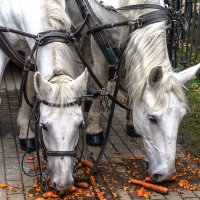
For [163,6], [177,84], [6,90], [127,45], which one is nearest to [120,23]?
[127,45]

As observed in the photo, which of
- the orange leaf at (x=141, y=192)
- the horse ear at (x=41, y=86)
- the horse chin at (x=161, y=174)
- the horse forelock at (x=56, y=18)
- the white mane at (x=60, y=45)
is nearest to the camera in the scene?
the horse ear at (x=41, y=86)

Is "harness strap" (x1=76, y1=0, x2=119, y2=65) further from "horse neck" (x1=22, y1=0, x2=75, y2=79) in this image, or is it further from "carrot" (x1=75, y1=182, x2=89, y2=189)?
"carrot" (x1=75, y1=182, x2=89, y2=189)

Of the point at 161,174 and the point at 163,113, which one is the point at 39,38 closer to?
the point at 163,113

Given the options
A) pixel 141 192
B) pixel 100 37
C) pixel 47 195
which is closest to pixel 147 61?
pixel 100 37

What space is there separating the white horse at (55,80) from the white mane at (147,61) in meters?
0.56

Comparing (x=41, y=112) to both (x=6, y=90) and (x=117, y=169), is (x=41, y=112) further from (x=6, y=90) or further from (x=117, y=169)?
(x=6, y=90)

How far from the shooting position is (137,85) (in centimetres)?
407

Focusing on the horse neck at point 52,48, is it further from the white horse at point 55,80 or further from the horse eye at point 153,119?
the horse eye at point 153,119

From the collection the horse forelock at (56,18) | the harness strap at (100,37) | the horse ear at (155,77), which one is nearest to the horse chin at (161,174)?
the horse ear at (155,77)

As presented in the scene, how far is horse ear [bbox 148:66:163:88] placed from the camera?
376 centimetres

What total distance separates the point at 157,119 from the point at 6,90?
3.89m

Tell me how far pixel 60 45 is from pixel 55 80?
0.41 metres

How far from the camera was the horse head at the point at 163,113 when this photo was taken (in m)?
3.81

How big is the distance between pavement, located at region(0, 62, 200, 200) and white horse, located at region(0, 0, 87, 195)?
0.71m
